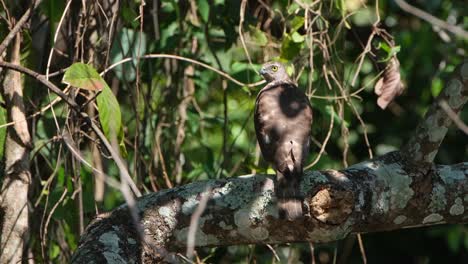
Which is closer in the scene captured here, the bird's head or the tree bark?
the tree bark

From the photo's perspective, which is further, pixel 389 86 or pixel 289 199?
pixel 389 86

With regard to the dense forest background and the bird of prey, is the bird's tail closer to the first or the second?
the bird of prey

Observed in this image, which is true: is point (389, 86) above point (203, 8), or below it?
below

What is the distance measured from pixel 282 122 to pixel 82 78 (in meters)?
1.62

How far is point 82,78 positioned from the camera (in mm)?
4102

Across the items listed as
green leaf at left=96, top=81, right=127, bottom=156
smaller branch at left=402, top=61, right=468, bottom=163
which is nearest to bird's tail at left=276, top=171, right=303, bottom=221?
smaller branch at left=402, top=61, right=468, bottom=163

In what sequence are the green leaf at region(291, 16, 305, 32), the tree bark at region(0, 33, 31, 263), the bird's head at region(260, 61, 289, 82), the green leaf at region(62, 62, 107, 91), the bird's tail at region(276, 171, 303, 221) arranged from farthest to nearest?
the bird's head at region(260, 61, 289, 82) < the green leaf at region(291, 16, 305, 32) < the tree bark at region(0, 33, 31, 263) < the green leaf at region(62, 62, 107, 91) < the bird's tail at region(276, 171, 303, 221)

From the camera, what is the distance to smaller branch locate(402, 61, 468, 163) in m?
4.16

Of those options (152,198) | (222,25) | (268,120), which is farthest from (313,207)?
(222,25)

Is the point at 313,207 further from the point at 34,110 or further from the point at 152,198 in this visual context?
the point at 34,110

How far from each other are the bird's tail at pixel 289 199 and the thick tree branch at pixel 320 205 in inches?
1.9

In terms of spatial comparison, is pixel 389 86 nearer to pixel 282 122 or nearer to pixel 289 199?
pixel 282 122

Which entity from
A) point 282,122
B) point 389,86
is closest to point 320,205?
point 282,122

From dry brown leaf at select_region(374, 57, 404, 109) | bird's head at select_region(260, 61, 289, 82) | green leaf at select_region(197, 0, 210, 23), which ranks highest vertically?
green leaf at select_region(197, 0, 210, 23)
